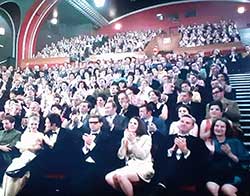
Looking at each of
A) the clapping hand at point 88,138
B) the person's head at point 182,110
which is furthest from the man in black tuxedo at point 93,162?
the person's head at point 182,110

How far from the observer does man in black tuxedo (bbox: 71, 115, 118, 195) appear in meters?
3.24

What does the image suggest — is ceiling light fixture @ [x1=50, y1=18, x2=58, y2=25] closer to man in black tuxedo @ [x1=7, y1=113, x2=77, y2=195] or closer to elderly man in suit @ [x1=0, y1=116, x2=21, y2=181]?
elderly man in suit @ [x1=0, y1=116, x2=21, y2=181]

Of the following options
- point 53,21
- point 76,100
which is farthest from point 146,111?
point 53,21

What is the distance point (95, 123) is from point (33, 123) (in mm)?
770

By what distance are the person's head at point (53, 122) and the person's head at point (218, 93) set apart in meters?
1.68

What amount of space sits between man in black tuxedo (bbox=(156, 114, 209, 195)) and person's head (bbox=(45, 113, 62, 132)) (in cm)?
124

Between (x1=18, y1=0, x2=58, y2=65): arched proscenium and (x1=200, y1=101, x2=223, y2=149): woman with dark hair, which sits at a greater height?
(x1=18, y1=0, x2=58, y2=65): arched proscenium

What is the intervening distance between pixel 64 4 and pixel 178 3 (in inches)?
64.4

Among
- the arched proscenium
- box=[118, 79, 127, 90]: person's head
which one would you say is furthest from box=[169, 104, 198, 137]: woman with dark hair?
the arched proscenium

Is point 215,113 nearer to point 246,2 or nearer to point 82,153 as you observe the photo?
point 82,153

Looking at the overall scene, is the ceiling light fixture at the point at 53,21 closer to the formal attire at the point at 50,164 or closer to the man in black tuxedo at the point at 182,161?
the formal attire at the point at 50,164

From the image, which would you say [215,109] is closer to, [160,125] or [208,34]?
[160,125]

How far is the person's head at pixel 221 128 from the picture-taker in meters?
2.98

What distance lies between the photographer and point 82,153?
11.1 ft
